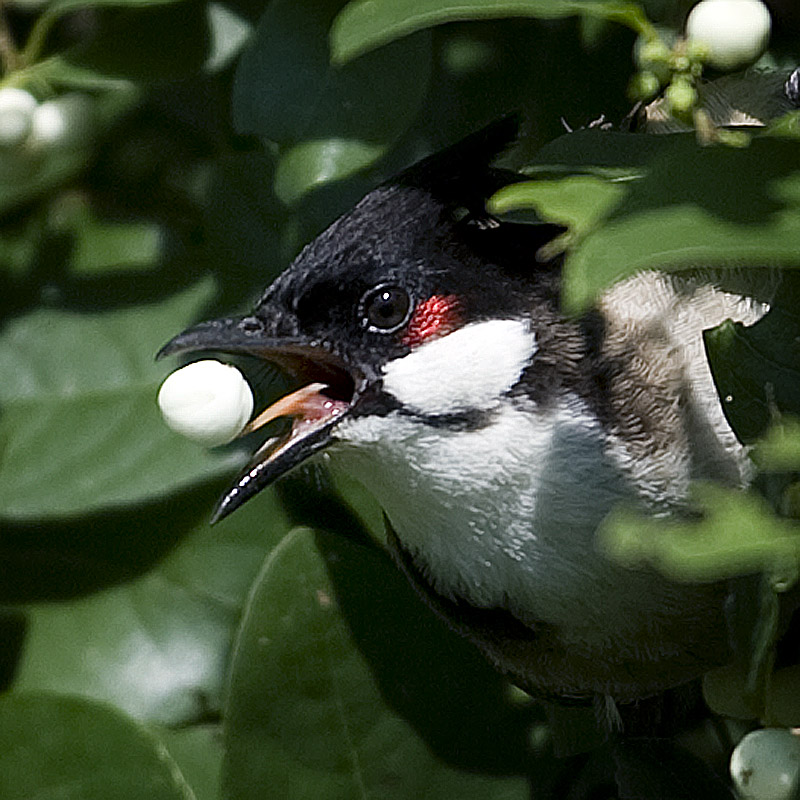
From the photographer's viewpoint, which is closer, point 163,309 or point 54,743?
point 54,743

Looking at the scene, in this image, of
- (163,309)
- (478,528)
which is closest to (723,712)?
(478,528)

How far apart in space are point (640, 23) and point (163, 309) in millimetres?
661

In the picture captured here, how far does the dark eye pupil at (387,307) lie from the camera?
1.02 m

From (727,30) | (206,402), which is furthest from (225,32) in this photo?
(727,30)

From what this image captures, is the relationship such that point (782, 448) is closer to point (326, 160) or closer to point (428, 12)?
point (428, 12)

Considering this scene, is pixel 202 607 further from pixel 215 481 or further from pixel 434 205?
pixel 434 205

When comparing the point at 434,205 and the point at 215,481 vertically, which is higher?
the point at 434,205

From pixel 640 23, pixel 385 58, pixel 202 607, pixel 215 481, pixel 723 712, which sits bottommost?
pixel 202 607

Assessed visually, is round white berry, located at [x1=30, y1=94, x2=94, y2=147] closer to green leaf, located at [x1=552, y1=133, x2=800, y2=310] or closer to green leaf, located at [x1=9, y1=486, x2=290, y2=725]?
green leaf, located at [x1=9, y1=486, x2=290, y2=725]

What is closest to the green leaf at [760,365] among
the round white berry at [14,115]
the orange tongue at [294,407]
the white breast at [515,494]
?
the white breast at [515,494]

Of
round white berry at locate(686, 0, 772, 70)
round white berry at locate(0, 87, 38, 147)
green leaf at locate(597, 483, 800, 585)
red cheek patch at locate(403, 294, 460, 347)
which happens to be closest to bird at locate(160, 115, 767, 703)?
red cheek patch at locate(403, 294, 460, 347)

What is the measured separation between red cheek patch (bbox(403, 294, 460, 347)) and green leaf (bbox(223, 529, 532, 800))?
0.54ft

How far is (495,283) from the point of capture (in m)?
1.05

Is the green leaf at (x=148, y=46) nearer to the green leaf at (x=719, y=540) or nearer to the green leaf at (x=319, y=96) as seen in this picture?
the green leaf at (x=319, y=96)
